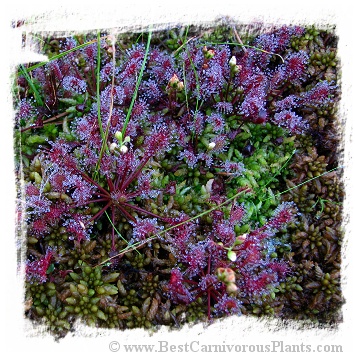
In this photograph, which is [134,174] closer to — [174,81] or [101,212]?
[101,212]

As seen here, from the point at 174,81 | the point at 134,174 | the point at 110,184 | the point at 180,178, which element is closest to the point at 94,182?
the point at 110,184

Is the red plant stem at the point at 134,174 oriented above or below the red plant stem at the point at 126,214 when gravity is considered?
above

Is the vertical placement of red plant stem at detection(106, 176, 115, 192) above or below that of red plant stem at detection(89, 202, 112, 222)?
above

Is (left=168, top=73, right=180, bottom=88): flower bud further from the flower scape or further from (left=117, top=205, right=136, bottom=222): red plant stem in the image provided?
(left=117, top=205, right=136, bottom=222): red plant stem

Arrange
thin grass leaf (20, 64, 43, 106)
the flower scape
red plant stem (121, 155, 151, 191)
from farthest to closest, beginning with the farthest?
1. thin grass leaf (20, 64, 43, 106)
2. red plant stem (121, 155, 151, 191)
3. the flower scape

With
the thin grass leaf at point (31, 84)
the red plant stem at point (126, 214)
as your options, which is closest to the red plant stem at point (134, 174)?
the red plant stem at point (126, 214)

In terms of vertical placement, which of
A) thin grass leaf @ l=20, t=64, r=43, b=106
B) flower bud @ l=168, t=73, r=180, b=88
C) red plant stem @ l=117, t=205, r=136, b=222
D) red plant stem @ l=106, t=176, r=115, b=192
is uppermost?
thin grass leaf @ l=20, t=64, r=43, b=106

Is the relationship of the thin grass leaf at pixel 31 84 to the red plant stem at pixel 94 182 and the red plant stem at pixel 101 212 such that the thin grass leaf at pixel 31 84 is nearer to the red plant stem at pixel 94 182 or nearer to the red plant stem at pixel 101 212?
the red plant stem at pixel 94 182

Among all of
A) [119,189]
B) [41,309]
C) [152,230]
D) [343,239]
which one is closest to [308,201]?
[343,239]

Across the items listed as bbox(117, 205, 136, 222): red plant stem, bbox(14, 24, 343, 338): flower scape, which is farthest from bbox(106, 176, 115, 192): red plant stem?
bbox(117, 205, 136, 222): red plant stem
